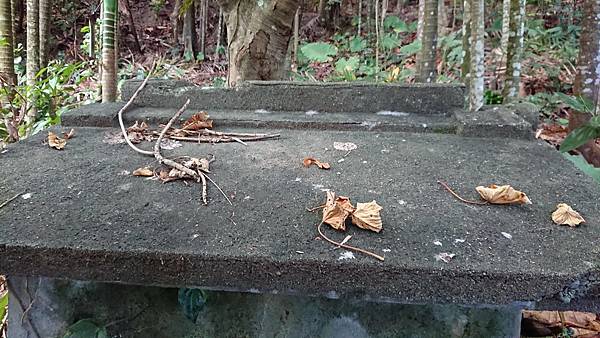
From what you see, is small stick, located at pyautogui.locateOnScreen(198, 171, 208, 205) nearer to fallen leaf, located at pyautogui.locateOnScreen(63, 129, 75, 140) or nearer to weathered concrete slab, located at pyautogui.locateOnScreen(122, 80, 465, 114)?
fallen leaf, located at pyautogui.locateOnScreen(63, 129, 75, 140)

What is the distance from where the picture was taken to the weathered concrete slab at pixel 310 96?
2213mm

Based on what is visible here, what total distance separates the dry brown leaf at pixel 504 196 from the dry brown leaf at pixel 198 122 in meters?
1.21

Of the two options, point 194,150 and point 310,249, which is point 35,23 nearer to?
point 194,150

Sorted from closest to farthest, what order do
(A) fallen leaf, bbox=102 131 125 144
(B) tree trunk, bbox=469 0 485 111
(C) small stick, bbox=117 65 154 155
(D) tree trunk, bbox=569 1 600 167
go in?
1. (C) small stick, bbox=117 65 154 155
2. (A) fallen leaf, bbox=102 131 125 144
3. (B) tree trunk, bbox=469 0 485 111
4. (D) tree trunk, bbox=569 1 600 167

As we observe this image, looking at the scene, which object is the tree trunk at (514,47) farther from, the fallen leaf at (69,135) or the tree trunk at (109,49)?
the fallen leaf at (69,135)

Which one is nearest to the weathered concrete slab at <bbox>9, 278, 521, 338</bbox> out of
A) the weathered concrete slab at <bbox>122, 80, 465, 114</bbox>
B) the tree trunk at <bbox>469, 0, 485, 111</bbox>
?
the weathered concrete slab at <bbox>122, 80, 465, 114</bbox>

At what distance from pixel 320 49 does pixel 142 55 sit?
4.99 meters

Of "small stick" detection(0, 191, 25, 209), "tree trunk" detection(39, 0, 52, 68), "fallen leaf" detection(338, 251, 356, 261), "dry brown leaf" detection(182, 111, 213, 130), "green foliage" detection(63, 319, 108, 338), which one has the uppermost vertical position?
"tree trunk" detection(39, 0, 52, 68)

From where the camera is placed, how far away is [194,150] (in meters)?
1.73

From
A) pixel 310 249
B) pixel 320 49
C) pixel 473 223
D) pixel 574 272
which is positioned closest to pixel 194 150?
pixel 310 249

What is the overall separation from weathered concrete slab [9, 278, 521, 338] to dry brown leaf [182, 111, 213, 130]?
0.77 metres

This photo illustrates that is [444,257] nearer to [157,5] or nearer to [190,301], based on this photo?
[190,301]

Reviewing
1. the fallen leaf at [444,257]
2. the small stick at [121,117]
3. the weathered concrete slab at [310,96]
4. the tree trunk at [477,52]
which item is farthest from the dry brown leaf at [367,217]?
the tree trunk at [477,52]

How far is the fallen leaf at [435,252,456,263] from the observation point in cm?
97
